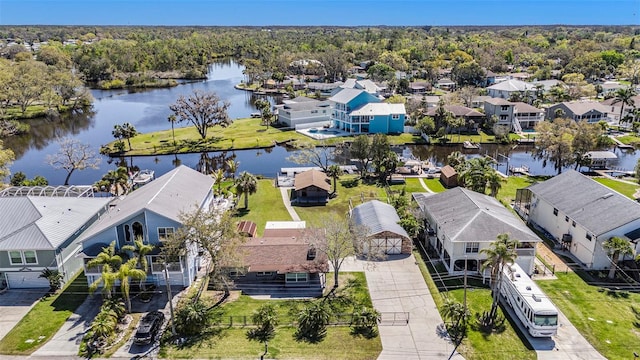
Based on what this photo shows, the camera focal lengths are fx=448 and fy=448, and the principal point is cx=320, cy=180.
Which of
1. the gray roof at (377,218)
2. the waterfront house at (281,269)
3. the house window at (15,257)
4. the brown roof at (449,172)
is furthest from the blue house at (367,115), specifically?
the house window at (15,257)

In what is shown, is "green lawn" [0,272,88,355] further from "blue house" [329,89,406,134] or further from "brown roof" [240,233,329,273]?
"blue house" [329,89,406,134]

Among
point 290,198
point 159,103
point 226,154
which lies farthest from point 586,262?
point 159,103

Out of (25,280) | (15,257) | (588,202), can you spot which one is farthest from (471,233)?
(15,257)

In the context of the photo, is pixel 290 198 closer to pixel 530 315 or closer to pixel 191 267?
pixel 191 267

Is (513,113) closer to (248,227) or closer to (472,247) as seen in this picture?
(472,247)

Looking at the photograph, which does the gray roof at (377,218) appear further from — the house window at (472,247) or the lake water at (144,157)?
the lake water at (144,157)

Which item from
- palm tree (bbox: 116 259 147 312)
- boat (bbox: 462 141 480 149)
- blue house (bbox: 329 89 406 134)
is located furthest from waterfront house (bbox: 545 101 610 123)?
palm tree (bbox: 116 259 147 312)
